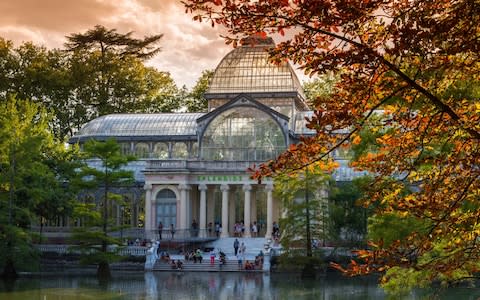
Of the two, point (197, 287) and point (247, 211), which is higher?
point (247, 211)

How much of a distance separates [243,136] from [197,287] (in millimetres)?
24105

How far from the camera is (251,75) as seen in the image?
209ft

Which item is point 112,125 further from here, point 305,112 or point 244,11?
point 244,11

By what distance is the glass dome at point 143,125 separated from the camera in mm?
63281

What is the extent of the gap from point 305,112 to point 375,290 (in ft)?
98.0

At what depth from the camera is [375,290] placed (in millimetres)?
34969


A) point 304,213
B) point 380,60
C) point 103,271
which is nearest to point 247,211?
point 304,213

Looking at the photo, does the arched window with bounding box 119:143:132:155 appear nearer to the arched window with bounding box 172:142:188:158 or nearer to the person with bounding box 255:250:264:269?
the arched window with bounding box 172:142:188:158

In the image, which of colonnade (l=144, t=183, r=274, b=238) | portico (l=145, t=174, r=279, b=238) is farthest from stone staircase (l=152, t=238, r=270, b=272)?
colonnade (l=144, t=183, r=274, b=238)

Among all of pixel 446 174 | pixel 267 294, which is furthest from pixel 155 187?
pixel 446 174

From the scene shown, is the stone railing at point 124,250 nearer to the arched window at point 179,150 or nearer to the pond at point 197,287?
the pond at point 197,287

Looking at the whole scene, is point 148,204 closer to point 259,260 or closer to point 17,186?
point 259,260

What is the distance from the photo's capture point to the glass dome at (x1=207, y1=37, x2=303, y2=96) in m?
62.6

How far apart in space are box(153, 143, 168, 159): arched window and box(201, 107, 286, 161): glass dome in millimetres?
4793
